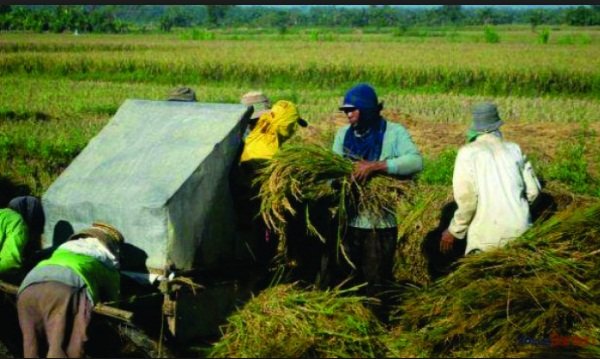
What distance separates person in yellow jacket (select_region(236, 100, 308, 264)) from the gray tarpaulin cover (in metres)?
0.09

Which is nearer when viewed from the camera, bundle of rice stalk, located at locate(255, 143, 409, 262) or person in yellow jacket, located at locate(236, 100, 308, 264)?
bundle of rice stalk, located at locate(255, 143, 409, 262)

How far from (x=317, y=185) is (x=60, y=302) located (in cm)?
182

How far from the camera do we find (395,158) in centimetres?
599

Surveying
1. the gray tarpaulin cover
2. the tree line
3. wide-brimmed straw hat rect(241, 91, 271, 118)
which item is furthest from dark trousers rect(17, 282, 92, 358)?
the tree line

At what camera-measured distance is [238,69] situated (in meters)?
31.3

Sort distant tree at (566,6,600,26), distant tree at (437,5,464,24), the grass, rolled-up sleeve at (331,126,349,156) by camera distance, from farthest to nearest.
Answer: distant tree at (437,5,464,24)
distant tree at (566,6,600,26)
the grass
rolled-up sleeve at (331,126,349,156)

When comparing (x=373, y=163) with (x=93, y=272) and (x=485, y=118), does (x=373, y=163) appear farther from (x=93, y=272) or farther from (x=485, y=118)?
(x=93, y=272)

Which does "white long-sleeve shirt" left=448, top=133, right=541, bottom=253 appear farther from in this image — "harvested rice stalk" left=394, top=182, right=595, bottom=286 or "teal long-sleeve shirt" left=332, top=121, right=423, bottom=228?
"harvested rice stalk" left=394, top=182, right=595, bottom=286

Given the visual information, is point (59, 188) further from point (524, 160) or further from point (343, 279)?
point (524, 160)

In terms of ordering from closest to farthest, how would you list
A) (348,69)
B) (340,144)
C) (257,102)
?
1. (340,144)
2. (257,102)
3. (348,69)

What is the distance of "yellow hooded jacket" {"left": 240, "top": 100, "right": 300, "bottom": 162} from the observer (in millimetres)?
6211

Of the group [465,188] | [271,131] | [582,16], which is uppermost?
[271,131]

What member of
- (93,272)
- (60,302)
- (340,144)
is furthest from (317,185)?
(60,302)

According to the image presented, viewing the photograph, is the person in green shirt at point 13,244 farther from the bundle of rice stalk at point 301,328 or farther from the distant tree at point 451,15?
the distant tree at point 451,15
